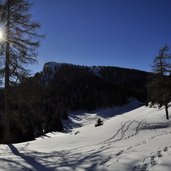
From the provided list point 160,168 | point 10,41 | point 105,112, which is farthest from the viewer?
point 105,112

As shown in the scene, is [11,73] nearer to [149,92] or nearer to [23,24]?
[23,24]

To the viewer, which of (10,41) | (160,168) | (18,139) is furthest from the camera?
(18,139)

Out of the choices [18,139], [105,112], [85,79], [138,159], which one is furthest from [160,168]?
[85,79]

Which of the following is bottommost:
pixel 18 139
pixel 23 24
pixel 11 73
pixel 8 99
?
pixel 18 139

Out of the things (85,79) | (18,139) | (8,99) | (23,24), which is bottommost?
(18,139)

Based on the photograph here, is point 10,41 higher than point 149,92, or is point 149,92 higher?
point 10,41

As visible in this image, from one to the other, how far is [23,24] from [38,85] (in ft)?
13.0

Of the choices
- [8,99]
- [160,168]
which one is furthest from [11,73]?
[160,168]

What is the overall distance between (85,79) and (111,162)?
622ft

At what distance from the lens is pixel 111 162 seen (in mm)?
8680

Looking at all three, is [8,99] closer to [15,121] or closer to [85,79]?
[15,121]

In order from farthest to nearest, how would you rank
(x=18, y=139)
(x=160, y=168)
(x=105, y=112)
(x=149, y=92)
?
(x=105, y=112), (x=18, y=139), (x=149, y=92), (x=160, y=168)

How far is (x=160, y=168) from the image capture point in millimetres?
7234

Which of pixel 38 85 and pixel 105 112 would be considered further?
pixel 105 112
